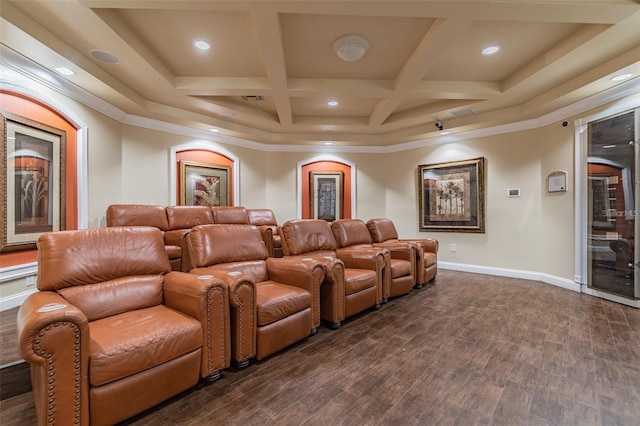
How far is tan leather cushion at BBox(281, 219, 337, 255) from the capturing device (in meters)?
3.29

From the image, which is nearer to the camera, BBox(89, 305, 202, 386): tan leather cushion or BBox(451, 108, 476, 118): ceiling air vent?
BBox(89, 305, 202, 386): tan leather cushion

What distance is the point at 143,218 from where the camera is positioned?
3.85 meters

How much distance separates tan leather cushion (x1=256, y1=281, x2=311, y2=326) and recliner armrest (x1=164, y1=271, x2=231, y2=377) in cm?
29

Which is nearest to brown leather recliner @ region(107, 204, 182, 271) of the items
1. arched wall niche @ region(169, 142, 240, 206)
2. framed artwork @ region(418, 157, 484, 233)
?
arched wall niche @ region(169, 142, 240, 206)

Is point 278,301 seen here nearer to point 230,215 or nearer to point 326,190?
point 230,215

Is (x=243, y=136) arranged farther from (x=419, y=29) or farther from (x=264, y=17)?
(x=419, y=29)

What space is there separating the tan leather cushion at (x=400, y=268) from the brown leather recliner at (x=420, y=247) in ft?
1.11

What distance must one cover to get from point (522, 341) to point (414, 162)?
3996 millimetres

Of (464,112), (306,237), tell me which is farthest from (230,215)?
(464,112)

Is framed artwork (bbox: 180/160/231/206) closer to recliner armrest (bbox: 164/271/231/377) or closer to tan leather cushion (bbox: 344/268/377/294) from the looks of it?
tan leather cushion (bbox: 344/268/377/294)

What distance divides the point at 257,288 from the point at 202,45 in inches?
97.5

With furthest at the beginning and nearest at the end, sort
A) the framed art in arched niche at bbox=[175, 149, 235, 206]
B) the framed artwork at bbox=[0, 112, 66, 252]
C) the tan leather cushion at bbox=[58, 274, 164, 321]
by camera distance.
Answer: the framed art in arched niche at bbox=[175, 149, 235, 206] < the framed artwork at bbox=[0, 112, 66, 252] < the tan leather cushion at bbox=[58, 274, 164, 321]

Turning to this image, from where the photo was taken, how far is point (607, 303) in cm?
338

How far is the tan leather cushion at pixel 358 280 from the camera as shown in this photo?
9.46ft
